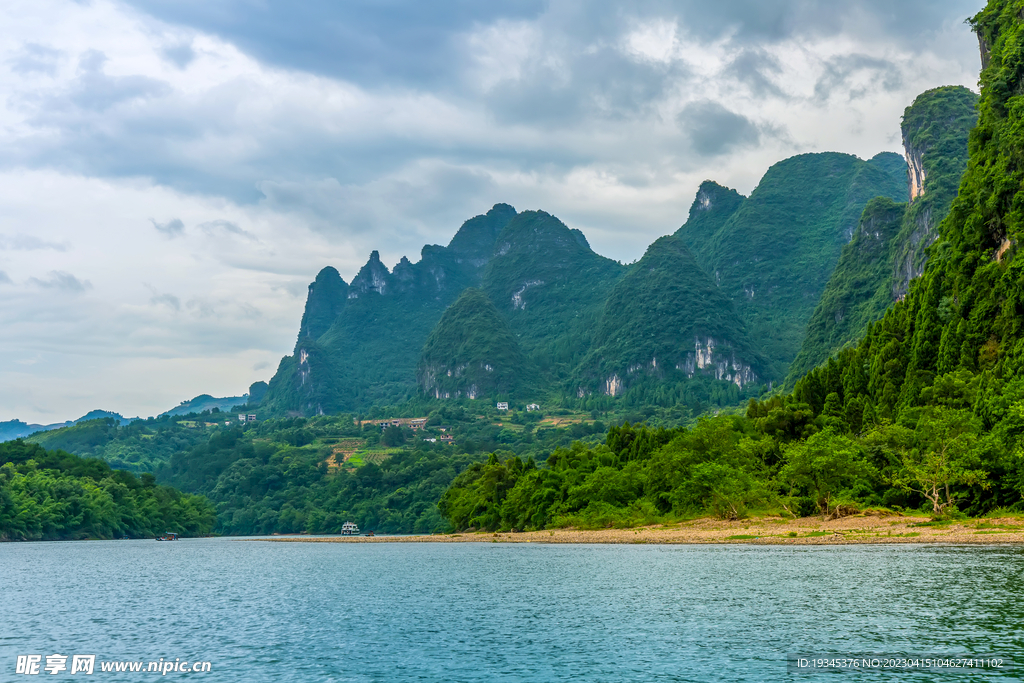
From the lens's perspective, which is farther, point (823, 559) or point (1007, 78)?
point (1007, 78)

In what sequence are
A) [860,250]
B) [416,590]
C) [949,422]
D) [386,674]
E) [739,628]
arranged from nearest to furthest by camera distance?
1. [386,674]
2. [739,628]
3. [416,590]
4. [949,422]
5. [860,250]

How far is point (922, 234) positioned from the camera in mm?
144000

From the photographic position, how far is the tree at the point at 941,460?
4950 cm

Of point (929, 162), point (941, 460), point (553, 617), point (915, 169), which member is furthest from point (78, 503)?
point (915, 169)

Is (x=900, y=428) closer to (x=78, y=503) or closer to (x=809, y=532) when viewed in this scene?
(x=809, y=532)

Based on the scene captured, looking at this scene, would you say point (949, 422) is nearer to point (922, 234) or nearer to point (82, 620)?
point (82, 620)

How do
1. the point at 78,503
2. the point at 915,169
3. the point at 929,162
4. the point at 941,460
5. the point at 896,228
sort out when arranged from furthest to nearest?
the point at 915,169, the point at 896,228, the point at 929,162, the point at 78,503, the point at 941,460

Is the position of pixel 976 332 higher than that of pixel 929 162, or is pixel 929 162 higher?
pixel 929 162

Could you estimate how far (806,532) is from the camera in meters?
54.2

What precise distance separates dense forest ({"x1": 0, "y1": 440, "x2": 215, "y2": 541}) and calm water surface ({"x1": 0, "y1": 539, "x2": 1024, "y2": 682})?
207 feet

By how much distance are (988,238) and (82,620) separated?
73.8m

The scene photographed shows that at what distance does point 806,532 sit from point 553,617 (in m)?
34.1

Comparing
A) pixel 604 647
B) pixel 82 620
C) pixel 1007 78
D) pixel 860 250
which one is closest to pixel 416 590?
pixel 82 620

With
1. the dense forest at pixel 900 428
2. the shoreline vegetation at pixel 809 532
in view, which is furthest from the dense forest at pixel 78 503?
the shoreline vegetation at pixel 809 532
